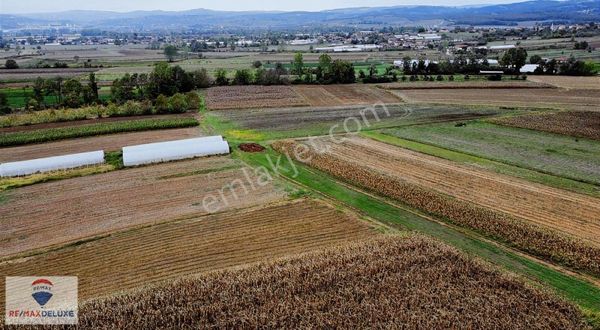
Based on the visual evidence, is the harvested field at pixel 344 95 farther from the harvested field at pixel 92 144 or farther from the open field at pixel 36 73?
the open field at pixel 36 73

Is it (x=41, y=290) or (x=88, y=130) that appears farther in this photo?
(x=88, y=130)

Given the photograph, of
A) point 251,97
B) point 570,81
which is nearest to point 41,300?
point 251,97

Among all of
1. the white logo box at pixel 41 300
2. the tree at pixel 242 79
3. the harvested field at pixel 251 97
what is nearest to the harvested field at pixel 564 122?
the harvested field at pixel 251 97

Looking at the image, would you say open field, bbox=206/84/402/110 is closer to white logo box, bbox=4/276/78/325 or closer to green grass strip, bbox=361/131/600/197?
green grass strip, bbox=361/131/600/197

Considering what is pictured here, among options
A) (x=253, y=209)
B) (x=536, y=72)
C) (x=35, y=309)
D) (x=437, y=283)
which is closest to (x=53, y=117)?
(x=253, y=209)

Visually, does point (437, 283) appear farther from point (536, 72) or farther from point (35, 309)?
point (536, 72)

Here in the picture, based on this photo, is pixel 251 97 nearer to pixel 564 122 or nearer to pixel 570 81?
pixel 564 122
